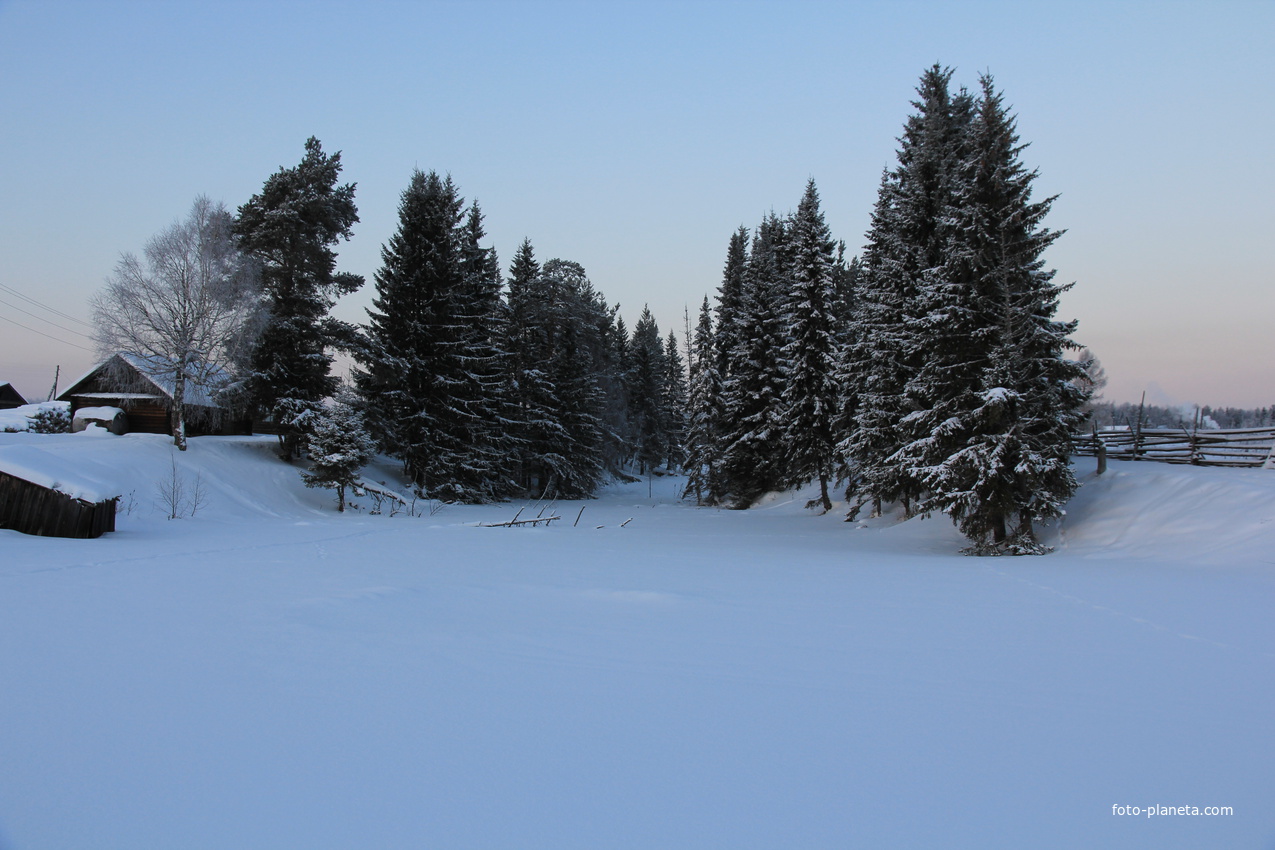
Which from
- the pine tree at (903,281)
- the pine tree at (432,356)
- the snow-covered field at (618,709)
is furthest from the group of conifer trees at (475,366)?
the snow-covered field at (618,709)

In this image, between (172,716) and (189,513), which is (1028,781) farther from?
(189,513)

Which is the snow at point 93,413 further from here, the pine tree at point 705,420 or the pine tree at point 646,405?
the pine tree at point 646,405

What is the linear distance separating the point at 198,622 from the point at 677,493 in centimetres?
4312

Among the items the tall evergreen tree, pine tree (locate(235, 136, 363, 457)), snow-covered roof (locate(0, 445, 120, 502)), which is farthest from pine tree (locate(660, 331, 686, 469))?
snow-covered roof (locate(0, 445, 120, 502))

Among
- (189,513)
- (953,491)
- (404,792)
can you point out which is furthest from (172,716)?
(189,513)

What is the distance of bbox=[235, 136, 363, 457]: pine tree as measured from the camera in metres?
23.9

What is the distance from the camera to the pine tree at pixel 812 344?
26156 millimetres

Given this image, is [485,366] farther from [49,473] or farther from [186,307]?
[49,473]

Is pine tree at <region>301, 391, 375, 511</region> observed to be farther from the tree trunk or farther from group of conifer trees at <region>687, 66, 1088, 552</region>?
group of conifer trees at <region>687, 66, 1088, 552</region>

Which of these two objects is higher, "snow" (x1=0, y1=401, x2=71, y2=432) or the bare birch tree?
the bare birch tree

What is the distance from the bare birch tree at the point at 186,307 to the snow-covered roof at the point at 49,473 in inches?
349

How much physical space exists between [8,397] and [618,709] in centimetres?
6512

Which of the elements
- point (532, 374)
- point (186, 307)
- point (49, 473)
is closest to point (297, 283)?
point (186, 307)

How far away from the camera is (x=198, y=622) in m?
5.72
